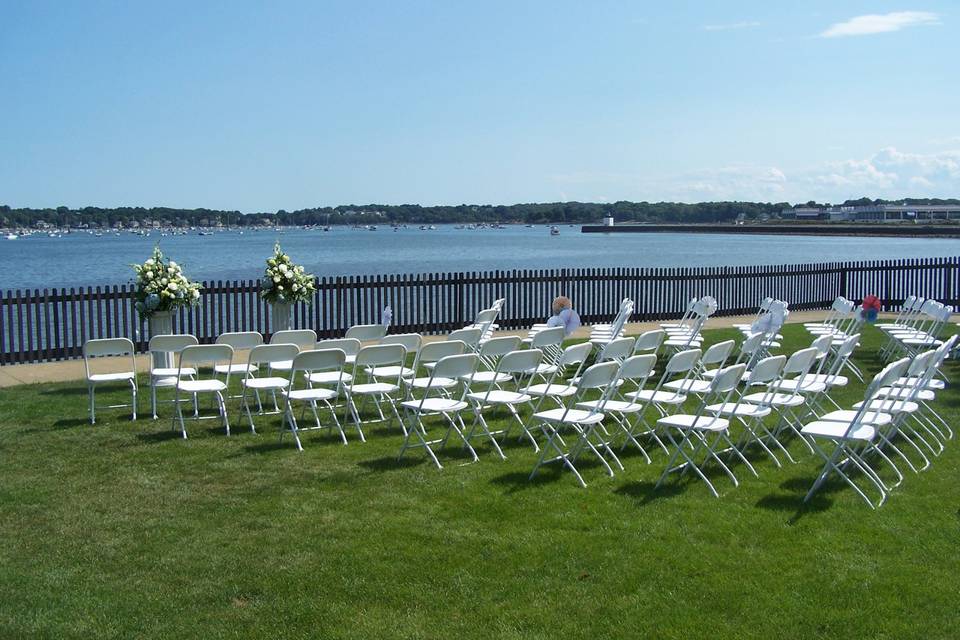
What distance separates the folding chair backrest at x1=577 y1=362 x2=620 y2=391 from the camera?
23.7 feet

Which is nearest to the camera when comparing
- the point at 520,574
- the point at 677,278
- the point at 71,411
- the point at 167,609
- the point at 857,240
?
the point at 167,609

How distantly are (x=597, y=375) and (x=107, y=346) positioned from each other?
4678mm

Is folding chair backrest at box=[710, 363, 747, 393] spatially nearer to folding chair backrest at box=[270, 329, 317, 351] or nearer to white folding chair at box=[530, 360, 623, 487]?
white folding chair at box=[530, 360, 623, 487]

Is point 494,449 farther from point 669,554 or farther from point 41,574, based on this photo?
point 41,574

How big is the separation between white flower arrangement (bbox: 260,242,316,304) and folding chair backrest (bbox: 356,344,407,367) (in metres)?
4.82

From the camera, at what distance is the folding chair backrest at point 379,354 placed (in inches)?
327

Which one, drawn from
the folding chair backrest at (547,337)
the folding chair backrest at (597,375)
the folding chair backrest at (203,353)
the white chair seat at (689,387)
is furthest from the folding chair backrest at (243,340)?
the white chair seat at (689,387)

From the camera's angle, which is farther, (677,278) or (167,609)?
(677,278)

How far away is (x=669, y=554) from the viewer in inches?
225

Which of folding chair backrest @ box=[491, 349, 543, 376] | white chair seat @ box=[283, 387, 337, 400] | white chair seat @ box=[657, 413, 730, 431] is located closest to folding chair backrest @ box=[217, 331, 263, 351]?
white chair seat @ box=[283, 387, 337, 400]

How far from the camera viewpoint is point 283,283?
43.5ft

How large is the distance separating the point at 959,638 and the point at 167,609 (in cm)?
A: 369

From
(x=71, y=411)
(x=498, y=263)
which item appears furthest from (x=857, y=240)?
(x=71, y=411)

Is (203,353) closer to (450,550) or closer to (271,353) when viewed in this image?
(271,353)
